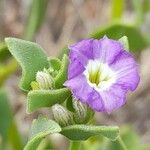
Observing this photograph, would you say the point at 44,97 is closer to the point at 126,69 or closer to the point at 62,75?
the point at 62,75

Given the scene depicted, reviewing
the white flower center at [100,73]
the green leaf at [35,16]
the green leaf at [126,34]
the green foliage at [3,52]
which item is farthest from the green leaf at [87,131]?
the green leaf at [35,16]

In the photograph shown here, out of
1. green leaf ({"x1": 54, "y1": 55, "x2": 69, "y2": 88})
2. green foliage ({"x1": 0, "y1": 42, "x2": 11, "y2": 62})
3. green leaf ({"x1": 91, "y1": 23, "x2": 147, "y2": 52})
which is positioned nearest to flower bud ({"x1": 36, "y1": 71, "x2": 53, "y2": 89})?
green leaf ({"x1": 54, "y1": 55, "x2": 69, "y2": 88})

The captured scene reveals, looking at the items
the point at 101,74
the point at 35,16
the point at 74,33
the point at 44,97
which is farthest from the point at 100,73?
the point at 74,33

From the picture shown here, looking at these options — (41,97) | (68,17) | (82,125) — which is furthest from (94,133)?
(68,17)

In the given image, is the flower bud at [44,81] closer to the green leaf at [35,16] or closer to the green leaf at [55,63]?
the green leaf at [55,63]

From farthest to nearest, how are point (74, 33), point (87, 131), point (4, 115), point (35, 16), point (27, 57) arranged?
point (74, 33) < point (35, 16) < point (4, 115) < point (27, 57) < point (87, 131)

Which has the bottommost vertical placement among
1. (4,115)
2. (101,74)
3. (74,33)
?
(74,33)

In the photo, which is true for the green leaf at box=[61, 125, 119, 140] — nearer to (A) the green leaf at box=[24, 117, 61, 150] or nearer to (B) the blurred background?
(A) the green leaf at box=[24, 117, 61, 150]

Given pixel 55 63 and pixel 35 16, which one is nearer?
pixel 55 63
